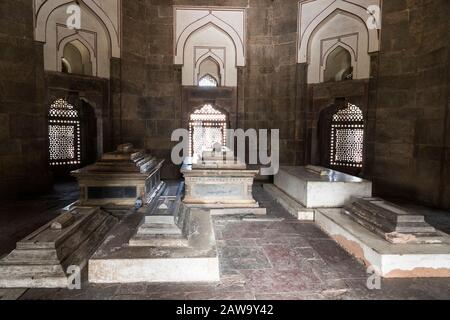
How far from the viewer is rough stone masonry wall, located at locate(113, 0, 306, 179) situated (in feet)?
25.8

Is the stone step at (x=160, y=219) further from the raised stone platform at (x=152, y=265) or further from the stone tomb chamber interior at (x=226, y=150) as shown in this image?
the raised stone platform at (x=152, y=265)

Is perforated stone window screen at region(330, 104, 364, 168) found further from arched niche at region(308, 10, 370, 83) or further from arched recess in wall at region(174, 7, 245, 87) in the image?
arched recess in wall at region(174, 7, 245, 87)

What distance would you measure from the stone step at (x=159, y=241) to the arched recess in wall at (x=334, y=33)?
5.84m

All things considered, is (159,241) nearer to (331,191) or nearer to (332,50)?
(331,191)

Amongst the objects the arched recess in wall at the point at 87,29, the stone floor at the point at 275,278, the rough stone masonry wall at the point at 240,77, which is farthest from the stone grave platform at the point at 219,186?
the arched recess in wall at the point at 87,29

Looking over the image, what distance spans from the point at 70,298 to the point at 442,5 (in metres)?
7.09

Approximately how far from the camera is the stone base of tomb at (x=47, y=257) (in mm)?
2598

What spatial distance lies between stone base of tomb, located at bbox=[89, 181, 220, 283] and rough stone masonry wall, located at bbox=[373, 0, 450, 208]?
4.75 meters

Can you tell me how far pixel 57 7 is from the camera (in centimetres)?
643

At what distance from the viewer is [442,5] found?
5504 mm

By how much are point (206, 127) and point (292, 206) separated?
14.0 feet
